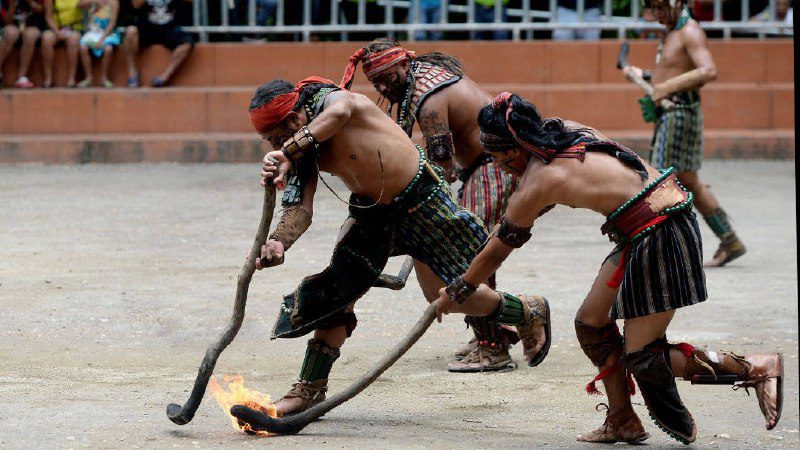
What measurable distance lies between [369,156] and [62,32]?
9644mm

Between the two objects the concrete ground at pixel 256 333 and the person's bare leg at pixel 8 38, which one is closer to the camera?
the concrete ground at pixel 256 333

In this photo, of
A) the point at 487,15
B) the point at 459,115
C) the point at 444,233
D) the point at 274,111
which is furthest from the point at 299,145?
the point at 487,15

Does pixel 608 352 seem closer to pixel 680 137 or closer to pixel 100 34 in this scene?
pixel 680 137

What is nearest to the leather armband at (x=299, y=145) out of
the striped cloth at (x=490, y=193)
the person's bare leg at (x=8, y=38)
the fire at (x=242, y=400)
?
the fire at (x=242, y=400)

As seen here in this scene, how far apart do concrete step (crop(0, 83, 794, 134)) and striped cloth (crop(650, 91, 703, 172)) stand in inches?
192

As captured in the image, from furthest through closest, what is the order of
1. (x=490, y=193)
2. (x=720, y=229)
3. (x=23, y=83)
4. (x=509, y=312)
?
(x=23, y=83)
(x=720, y=229)
(x=490, y=193)
(x=509, y=312)

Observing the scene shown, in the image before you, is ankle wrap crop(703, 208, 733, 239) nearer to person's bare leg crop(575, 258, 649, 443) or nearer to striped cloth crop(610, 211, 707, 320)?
person's bare leg crop(575, 258, 649, 443)

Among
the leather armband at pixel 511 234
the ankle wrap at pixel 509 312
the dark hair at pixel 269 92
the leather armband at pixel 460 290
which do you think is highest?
the dark hair at pixel 269 92

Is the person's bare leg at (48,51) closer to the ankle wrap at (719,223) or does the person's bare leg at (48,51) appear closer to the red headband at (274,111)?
the ankle wrap at (719,223)

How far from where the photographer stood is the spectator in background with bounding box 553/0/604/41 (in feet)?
47.1

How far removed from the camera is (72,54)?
14.3m

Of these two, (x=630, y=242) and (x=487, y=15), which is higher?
(x=487, y=15)

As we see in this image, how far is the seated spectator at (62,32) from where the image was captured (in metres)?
14.2

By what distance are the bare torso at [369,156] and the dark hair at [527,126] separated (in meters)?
0.59
